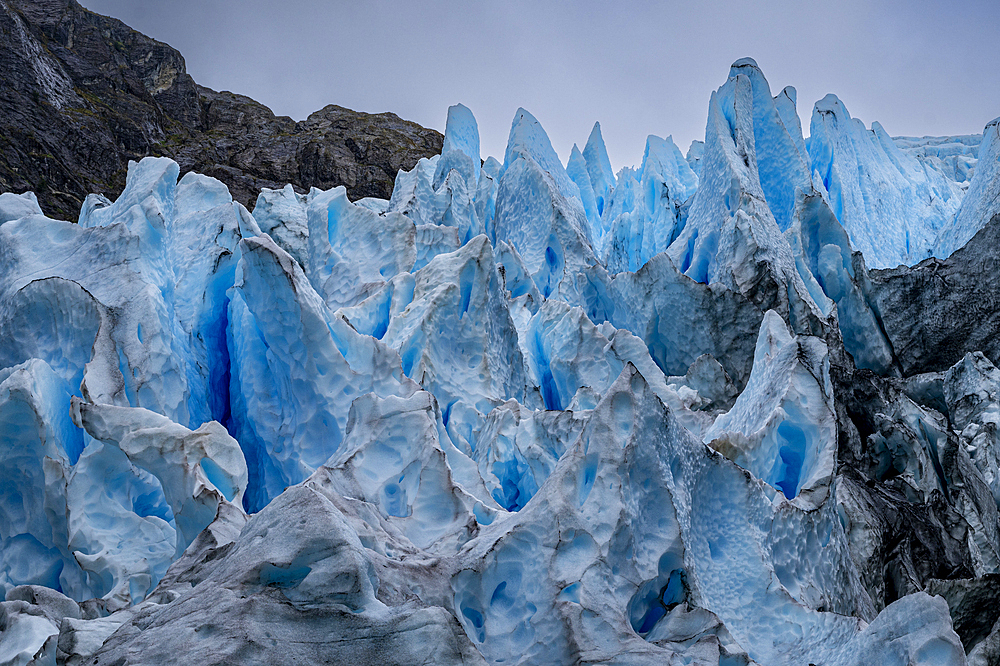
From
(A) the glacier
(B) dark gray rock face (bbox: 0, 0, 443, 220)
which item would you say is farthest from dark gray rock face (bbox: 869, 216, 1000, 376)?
(B) dark gray rock face (bbox: 0, 0, 443, 220)

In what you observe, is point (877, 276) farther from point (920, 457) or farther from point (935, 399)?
point (920, 457)

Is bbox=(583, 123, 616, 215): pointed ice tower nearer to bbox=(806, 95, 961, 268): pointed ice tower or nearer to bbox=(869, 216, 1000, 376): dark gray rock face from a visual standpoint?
bbox=(806, 95, 961, 268): pointed ice tower

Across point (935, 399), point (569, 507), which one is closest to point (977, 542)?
point (935, 399)

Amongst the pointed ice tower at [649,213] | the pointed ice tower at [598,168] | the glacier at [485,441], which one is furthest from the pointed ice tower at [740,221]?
the pointed ice tower at [598,168]

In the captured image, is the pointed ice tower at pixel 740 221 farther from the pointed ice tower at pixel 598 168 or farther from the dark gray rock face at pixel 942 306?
the pointed ice tower at pixel 598 168

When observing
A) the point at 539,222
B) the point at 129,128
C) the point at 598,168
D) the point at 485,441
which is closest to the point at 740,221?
the point at 539,222

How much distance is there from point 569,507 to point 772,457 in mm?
2398

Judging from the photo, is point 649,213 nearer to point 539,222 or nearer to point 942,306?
point 539,222

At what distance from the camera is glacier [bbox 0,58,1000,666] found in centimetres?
281

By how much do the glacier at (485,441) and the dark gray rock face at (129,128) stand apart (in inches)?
478

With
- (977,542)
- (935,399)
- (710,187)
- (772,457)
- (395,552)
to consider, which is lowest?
(977,542)

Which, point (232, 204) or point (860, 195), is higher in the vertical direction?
point (860, 195)

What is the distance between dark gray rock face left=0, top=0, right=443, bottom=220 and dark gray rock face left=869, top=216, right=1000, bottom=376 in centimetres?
1630

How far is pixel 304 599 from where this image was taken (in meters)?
2.39
